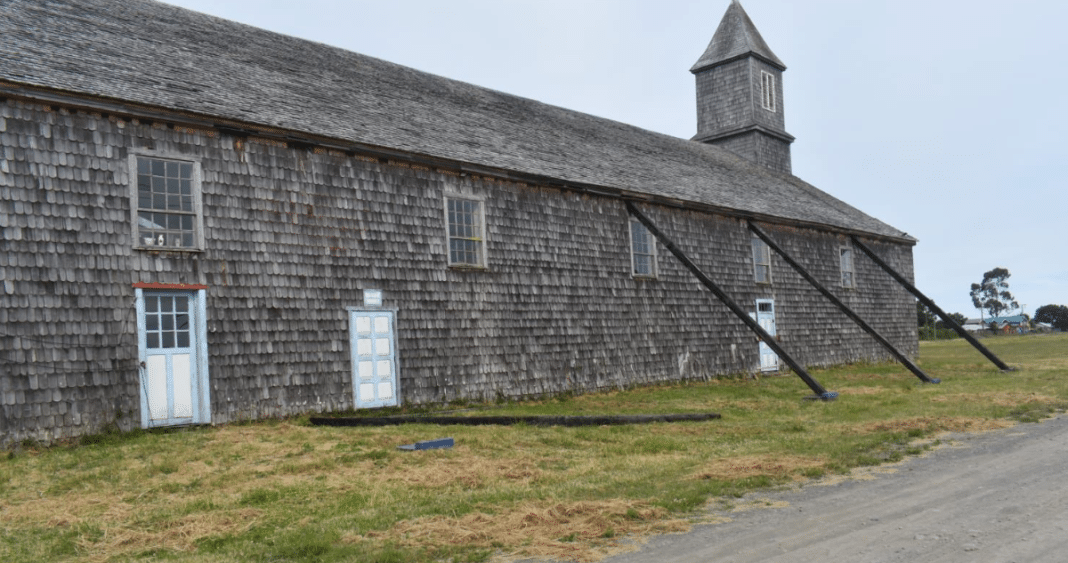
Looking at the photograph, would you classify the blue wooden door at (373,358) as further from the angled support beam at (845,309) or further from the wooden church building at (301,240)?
the angled support beam at (845,309)

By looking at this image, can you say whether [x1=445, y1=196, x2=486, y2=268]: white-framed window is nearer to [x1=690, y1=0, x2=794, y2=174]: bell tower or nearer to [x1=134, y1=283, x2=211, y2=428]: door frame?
[x1=134, y1=283, x2=211, y2=428]: door frame

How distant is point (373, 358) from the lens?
1419cm

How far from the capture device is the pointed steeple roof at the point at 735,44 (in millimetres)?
34250

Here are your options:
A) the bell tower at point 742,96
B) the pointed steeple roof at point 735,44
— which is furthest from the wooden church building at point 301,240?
the pointed steeple roof at point 735,44

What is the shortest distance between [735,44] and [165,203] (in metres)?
28.0

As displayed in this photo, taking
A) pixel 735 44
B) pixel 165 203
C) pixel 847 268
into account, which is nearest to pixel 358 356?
pixel 165 203

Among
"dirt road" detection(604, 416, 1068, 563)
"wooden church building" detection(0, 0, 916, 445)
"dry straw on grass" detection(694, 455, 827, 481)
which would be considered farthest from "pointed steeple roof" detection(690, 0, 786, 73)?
"dirt road" detection(604, 416, 1068, 563)

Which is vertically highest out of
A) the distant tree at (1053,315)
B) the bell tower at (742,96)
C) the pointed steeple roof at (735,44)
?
the pointed steeple roof at (735,44)

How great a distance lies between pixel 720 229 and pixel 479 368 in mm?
9530

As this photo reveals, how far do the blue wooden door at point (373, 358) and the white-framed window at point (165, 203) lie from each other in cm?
301

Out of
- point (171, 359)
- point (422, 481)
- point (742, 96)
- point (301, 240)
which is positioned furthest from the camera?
point (742, 96)

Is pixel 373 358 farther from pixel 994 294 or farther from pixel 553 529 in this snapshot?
pixel 994 294

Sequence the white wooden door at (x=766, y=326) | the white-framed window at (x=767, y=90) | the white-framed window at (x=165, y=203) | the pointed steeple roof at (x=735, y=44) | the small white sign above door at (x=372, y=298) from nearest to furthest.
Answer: the white-framed window at (x=165, y=203), the small white sign above door at (x=372, y=298), the white wooden door at (x=766, y=326), the pointed steeple roof at (x=735, y=44), the white-framed window at (x=767, y=90)

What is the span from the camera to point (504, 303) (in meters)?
16.4
